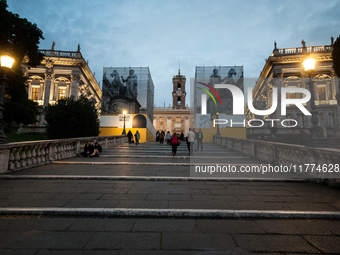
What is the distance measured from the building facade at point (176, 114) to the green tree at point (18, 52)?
59945 millimetres

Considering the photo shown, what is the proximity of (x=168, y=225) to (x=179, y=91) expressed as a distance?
260 ft

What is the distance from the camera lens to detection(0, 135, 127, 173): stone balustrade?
635 centimetres

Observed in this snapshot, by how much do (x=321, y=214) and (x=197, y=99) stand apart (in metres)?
30.6

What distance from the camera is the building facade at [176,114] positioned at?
79875 millimetres

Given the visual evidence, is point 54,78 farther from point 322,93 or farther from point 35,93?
point 322,93

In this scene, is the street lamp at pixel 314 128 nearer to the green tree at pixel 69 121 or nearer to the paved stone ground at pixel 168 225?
the paved stone ground at pixel 168 225

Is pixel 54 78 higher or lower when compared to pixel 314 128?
higher

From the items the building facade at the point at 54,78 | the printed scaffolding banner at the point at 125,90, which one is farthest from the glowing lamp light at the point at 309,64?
the building facade at the point at 54,78

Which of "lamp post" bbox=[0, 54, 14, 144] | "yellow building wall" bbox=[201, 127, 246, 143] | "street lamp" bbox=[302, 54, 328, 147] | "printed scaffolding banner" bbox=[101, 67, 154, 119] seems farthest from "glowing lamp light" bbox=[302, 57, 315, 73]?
"printed scaffolding banner" bbox=[101, 67, 154, 119]

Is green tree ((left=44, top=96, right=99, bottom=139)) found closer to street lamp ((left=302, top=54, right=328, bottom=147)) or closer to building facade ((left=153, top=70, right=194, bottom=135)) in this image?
street lamp ((left=302, top=54, right=328, bottom=147))

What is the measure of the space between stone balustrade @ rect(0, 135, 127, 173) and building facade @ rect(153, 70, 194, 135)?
68.8m

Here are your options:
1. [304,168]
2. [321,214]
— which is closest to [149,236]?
[321,214]

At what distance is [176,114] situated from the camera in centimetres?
8056

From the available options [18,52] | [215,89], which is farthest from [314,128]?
[215,89]
